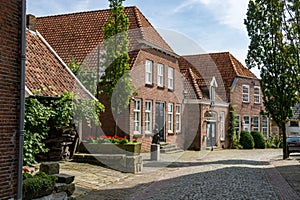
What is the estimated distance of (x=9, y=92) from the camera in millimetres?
7520

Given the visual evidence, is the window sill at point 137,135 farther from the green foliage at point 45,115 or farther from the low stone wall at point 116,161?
the low stone wall at point 116,161

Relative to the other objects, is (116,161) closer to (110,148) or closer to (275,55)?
(110,148)

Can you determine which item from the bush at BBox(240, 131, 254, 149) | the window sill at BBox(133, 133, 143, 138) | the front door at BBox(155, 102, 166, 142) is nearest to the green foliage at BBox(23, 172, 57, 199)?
the window sill at BBox(133, 133, 143, 138)

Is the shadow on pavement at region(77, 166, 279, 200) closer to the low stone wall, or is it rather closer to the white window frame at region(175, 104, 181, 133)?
the low stone wall

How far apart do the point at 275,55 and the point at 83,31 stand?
39.6ft

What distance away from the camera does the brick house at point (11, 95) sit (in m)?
7.33

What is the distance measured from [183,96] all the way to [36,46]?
48.8ft

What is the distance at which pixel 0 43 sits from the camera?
734cm

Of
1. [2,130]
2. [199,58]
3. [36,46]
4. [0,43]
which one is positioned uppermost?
[199,58]

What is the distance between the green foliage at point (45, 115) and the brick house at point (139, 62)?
6.42 metres

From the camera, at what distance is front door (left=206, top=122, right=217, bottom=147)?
30391 mm

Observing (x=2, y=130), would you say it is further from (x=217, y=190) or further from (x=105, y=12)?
(x=105, y=12)

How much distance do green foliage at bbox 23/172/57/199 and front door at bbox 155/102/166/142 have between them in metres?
17.1

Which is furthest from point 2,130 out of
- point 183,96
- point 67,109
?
point 183,96
